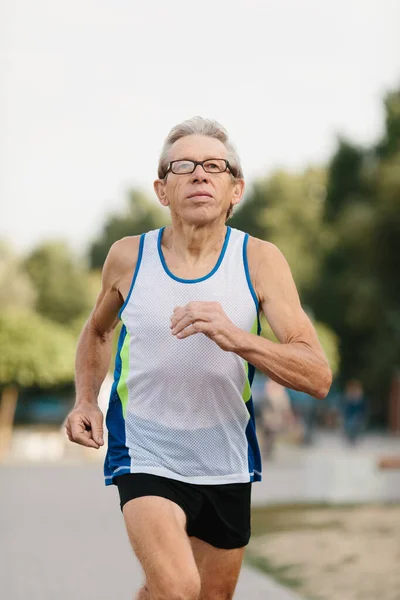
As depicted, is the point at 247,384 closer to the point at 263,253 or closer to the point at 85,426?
the point at 263,253

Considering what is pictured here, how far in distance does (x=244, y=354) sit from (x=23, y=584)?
5434mm

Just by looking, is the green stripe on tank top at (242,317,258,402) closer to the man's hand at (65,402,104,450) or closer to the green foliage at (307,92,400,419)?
the man's hand at (65,402,104,450)

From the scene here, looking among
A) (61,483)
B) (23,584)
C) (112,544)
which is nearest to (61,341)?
(61,483)

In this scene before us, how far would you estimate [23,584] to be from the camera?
897cm

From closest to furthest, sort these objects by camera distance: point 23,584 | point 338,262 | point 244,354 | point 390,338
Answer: point 244,354, point 23,584, point 390,338, point 338,262

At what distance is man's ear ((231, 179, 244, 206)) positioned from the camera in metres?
4.57

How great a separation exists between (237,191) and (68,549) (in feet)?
23.0

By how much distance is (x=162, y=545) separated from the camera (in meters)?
4.14

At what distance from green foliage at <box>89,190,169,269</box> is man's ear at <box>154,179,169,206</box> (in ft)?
254

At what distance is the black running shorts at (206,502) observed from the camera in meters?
4.33

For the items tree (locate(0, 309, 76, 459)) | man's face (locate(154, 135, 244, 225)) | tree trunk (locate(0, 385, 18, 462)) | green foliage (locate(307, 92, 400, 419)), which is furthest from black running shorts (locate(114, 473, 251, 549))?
green foliage (locate(307, 92, 400, 419))

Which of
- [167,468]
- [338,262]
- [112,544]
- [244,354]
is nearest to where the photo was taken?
[244,354]

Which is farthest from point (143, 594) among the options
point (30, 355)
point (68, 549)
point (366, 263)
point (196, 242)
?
point (366, 263)

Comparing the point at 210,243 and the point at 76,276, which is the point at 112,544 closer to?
the point at 210,243
